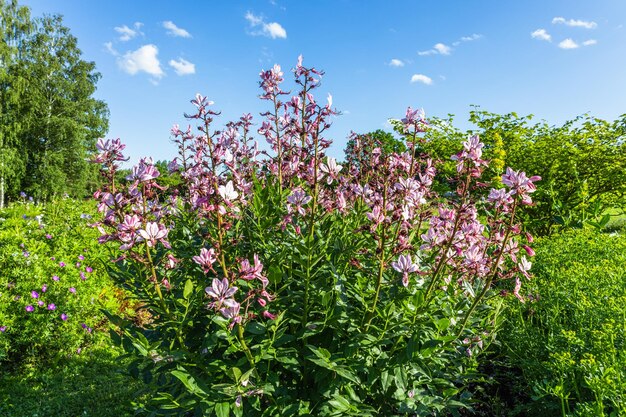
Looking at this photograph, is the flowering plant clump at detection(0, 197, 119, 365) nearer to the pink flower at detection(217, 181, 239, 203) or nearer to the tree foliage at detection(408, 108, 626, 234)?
the pink flower at detection(217, 181, 239, 203)

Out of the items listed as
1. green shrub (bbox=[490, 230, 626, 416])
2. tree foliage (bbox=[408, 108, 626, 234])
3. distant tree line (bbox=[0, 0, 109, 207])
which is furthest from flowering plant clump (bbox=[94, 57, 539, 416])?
distant tree line (bbox=[0, 0, 109, 207])

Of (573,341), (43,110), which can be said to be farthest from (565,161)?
(43,110)

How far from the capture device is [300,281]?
2457mm

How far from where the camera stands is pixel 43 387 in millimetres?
4680

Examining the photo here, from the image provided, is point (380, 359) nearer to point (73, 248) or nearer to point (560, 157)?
point (73, 248)

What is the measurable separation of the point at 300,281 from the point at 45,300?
3.68m

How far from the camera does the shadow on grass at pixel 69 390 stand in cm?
426

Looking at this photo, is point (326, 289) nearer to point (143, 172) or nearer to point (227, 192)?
point (227, 192)

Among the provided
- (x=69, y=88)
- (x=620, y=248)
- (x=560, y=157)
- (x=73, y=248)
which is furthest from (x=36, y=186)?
(x=620, y=248)

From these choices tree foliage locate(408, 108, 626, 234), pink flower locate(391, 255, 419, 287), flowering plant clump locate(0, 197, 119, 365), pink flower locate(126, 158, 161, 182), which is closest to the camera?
pink flower locate(126, 158, 161, 182)

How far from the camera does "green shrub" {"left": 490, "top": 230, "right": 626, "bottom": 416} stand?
2.57 meters

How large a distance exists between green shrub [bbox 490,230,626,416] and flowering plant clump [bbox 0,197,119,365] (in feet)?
12.6

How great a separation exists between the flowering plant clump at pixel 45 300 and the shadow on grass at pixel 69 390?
203mm

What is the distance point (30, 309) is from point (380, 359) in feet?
13.0
